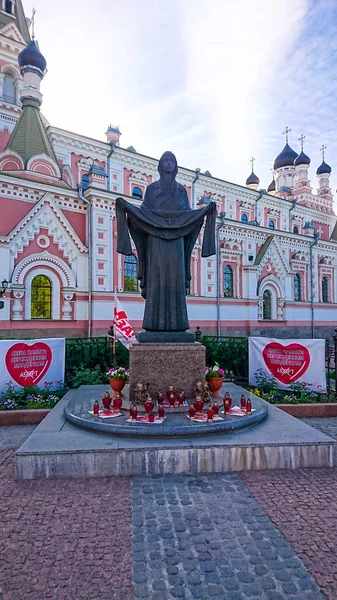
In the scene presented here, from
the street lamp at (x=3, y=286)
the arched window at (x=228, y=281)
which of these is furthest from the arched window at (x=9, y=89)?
the arched window at (x=228, y=281)

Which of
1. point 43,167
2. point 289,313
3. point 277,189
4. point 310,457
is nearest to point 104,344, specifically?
point 310,457

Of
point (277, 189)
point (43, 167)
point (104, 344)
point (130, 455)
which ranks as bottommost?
point (130, 455)

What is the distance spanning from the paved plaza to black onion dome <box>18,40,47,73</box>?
72.6 feet

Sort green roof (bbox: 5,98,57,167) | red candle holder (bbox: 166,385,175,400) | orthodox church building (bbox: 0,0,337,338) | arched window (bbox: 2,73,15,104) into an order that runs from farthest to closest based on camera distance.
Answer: arched window (bbox: 2,73,15,104), green roof (bbox: 5,98,57,167), orthodox church building (bbox: 0,0,337,338), red candle holder (bbox: 166,385,175,400)

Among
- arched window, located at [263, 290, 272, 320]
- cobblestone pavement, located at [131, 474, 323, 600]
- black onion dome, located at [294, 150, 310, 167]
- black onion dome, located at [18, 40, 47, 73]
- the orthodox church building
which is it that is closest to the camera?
cobblestone pavement, located at [131, 474, 323, 600]

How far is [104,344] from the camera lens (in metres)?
9.36

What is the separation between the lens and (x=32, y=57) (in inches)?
765

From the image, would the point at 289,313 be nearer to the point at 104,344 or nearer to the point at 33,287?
the point at 33,287

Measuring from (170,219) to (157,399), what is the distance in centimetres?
298

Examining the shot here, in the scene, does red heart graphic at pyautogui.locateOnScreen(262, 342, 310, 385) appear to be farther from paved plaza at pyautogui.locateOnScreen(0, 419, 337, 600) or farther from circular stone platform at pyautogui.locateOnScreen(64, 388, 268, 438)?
paved plaza at pyautogui.locateOnScreen(0, 419, 337, 600)

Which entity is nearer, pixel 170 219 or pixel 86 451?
pixel 86 451

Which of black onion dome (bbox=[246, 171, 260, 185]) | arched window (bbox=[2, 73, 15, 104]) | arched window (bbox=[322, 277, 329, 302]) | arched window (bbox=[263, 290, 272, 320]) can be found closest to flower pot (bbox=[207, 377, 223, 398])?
arched window (bbox=[263, 290, 272, 320])

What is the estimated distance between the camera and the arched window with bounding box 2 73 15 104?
21525mm

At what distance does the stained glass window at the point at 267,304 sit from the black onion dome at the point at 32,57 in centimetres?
1944
